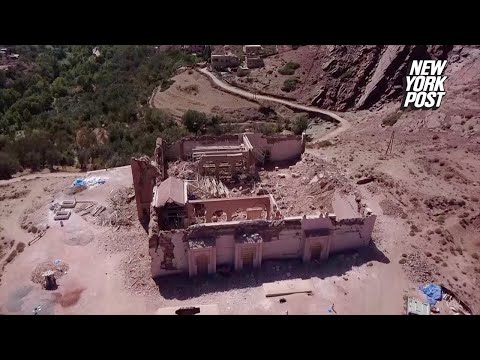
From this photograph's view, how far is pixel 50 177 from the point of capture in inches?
1243

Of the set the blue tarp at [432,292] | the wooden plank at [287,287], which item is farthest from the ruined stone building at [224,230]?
the blue tarp at [432,292]

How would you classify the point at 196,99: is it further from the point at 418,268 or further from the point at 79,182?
the point at 418,268

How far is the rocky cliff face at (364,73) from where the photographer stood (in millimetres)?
48656

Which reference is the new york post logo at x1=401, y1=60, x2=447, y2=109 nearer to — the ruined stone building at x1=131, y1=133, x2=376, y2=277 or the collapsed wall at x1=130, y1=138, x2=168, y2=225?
the ruined stone building at x1=131, y1=133, x2=376, y2=277

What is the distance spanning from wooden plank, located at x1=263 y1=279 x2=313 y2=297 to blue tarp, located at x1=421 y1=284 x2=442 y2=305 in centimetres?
577

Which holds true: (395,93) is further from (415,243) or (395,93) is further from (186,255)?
(186,255)

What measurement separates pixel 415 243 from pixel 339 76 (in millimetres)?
36161

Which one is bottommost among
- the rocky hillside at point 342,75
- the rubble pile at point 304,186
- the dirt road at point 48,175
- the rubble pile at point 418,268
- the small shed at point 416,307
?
the small shed at point 416,307

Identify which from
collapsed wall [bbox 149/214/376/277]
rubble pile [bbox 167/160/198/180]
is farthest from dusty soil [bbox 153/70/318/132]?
A: collapsed wall [bbox 149/214/376/277]

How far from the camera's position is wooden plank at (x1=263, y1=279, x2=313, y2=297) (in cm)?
1934

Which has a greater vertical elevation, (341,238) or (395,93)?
(395,93)

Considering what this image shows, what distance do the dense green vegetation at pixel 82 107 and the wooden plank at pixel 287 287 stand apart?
19.1 meters

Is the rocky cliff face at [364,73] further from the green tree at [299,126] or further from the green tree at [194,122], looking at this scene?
the green tree at [194,122]
